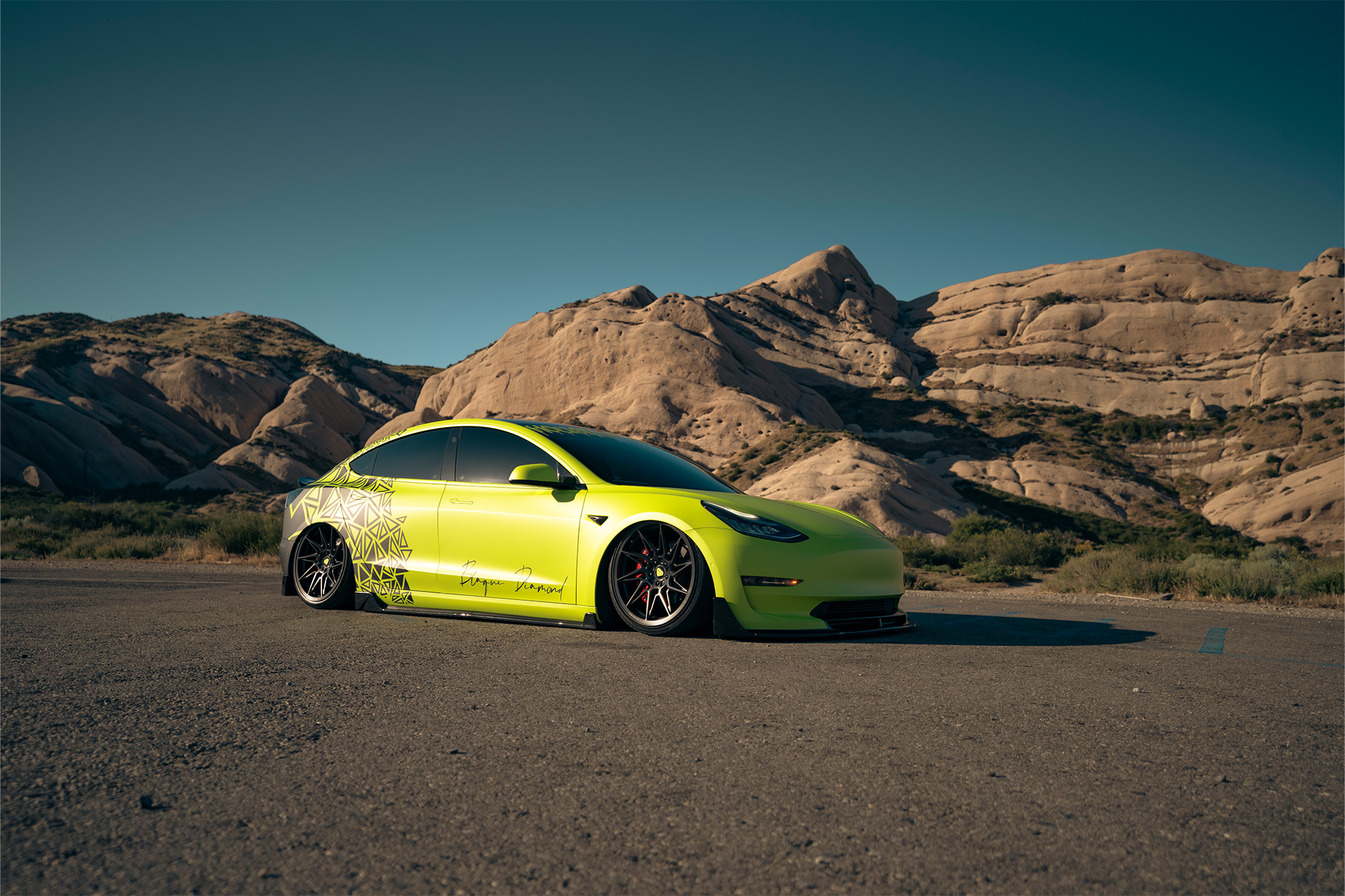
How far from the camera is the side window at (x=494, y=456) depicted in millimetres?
6066

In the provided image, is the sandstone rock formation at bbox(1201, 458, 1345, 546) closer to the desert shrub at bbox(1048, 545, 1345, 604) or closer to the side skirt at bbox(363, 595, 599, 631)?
the desert shrub at bbox(1048, 545, 1345, 604)

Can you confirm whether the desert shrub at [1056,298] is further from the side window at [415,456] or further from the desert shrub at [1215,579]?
the side window at [415,456]

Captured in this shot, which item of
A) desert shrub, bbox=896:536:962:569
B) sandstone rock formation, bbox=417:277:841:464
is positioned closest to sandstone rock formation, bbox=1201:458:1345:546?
sandstone rock formation, bbox=417:277:841:464

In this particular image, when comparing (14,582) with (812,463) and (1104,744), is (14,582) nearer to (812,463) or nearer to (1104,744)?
(1104,744)

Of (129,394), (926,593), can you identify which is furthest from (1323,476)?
(129,394)

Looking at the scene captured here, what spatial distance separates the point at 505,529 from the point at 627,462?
3.54ft

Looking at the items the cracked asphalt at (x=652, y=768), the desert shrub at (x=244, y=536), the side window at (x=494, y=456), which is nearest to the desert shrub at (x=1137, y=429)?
the desert shrub at (x=244, y=536)

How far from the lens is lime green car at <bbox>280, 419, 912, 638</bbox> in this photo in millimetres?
5086

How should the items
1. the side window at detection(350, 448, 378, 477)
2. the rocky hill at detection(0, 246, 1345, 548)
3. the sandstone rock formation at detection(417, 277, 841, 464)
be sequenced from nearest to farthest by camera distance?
1. the side window at detection(350, 448, 378, 477)
2. the rocky hill at detection(0, 246, 1345, 548)
3. the sandstone rock formation at detection(417, 277, 841, 464)

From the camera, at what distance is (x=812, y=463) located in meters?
34.4

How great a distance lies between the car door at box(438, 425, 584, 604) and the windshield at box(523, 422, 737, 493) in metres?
0.25

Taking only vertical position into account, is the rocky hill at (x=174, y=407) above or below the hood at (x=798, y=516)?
above

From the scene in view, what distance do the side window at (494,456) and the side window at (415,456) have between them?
21 centimetres

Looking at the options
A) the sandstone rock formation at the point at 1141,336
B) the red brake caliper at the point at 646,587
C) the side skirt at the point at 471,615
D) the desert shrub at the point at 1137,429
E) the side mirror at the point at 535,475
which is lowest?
the side skirt at the point at 471,615
